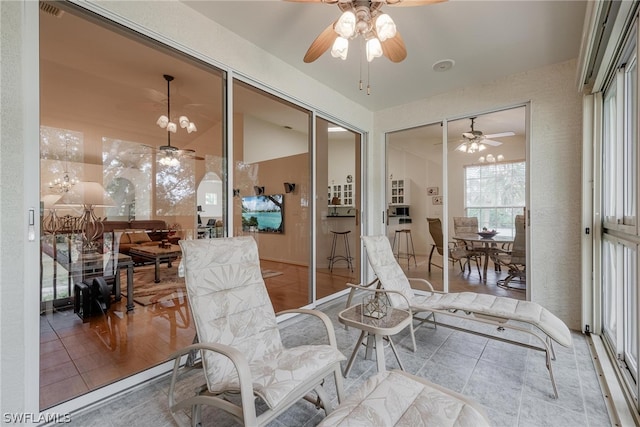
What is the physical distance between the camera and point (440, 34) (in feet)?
8.28

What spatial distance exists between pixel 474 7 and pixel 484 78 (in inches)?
55.5

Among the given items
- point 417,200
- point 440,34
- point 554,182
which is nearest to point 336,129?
point 417,200

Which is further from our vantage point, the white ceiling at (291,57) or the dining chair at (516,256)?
the dining chair at (516,256)

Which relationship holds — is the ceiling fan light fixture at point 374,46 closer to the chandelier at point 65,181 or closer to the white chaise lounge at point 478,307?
the white chaise lounge at point 478,307

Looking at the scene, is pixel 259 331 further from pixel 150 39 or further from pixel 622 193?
pixel 622 193

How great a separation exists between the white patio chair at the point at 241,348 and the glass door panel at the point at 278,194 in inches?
54.9

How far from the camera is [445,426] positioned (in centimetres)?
100

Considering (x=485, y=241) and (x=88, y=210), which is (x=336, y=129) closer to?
(x=485, y=241)

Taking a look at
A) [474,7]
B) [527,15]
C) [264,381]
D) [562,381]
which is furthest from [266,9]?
[562,381]

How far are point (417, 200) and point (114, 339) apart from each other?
4178 millimetres

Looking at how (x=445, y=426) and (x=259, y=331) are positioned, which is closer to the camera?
(x=445, y=426)

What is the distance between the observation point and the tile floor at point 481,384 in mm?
1576

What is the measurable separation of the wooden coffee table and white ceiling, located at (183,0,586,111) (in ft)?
7.96

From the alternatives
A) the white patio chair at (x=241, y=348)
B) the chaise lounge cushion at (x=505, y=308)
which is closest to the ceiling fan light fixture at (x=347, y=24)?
the white patio chair at (x=241, y=348)
